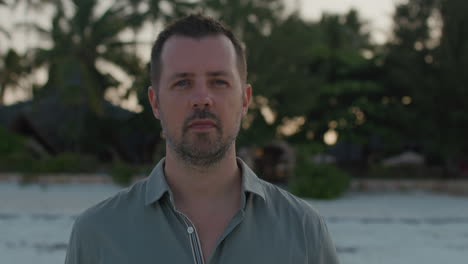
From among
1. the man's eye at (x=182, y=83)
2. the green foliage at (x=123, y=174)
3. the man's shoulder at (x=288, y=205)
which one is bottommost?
the green foliage at (x=123, y=174)

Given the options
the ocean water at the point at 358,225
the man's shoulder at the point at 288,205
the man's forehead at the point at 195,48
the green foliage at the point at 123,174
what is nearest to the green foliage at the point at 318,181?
the ocean water at the point at 358,225

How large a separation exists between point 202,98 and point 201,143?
18 centimetres

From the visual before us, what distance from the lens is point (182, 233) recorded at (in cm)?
177

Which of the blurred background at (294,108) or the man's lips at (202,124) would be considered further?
the blurred background at (294,108)

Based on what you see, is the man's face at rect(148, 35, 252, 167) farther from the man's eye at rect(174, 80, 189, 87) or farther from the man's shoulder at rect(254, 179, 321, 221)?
the man's shoulder at rect(254, 179, 321, 221)

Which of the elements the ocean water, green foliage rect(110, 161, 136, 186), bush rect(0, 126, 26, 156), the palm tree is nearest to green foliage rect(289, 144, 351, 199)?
the ocean water

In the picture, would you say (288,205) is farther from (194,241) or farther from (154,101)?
(154,101)

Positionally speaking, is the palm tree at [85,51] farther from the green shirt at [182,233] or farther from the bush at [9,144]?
the green shirt at [182,233]

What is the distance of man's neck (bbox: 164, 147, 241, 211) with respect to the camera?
188 centimetres

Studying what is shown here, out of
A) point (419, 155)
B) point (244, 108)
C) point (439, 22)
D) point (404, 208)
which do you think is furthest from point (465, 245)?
point (419, 155)

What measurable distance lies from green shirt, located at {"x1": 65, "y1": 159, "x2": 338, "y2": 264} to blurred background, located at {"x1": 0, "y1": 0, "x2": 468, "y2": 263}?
9.71 meters

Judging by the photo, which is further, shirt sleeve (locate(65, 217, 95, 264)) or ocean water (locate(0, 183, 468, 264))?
ocean water (locate(0, 183, 468, 264))

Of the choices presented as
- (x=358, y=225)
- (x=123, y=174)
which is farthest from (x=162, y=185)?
(x=123, y=174)

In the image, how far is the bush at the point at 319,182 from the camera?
15.3 m
